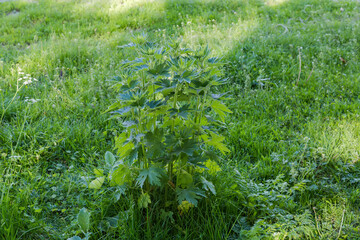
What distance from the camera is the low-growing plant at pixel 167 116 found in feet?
6.52

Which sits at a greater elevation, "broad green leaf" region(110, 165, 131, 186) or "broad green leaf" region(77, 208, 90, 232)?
"broad green leaf" region(110, 165, 131, 186)

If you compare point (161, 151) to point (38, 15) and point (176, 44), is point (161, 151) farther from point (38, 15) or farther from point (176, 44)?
point (38, 15)

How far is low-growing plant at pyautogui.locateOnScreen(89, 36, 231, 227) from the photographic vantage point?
6.52 feet

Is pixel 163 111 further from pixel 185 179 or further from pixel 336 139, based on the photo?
pixel 336 139

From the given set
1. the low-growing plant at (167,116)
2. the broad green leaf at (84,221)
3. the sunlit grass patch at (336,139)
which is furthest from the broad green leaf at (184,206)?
the sunlit grass patch at (336,139)

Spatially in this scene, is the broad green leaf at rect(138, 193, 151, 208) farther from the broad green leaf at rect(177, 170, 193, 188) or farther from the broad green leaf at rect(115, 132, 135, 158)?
the broad green leaf at rect(115, 132, 135, 158)

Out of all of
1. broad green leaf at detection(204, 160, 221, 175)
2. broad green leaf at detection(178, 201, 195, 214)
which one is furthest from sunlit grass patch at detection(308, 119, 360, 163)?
broad green leaf at detection(178, 201, 195, 214)

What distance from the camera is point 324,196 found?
2.72 meters

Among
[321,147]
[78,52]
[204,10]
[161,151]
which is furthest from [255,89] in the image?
[204,10]

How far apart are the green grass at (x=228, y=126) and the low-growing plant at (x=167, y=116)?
269mm

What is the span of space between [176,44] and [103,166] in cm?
135

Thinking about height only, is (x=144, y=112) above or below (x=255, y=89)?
above

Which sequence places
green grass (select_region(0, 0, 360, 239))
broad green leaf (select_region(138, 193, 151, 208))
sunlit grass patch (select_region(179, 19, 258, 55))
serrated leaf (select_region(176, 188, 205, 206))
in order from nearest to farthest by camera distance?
1. serrated leaf (select_region(176, 188, 205, 206))
2. broad green leaf (select_region(138, 193, 151, 208))
3. green grass (select_region(0, 0, 360, 239))
4. sunlit grass patch (select_region(179, 19, 258, 55))

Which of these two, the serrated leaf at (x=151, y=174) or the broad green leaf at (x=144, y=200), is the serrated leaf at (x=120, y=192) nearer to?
the broad green leaf at (x=144, y=200)
